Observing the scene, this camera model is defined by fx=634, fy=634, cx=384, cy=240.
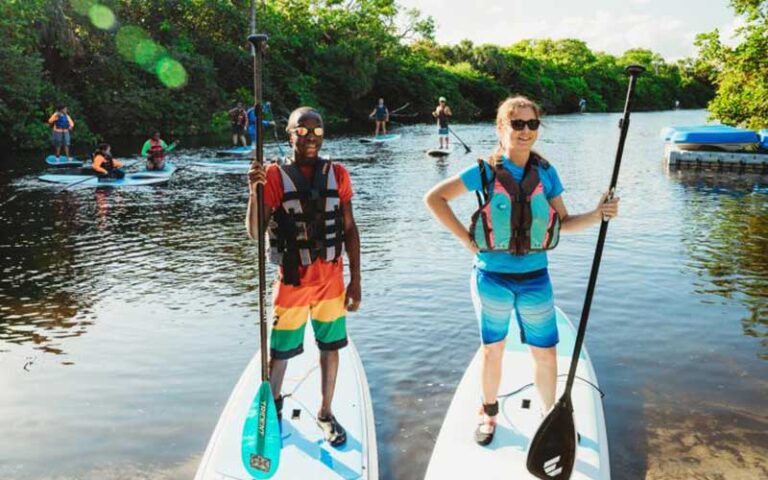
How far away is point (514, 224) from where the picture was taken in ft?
11.3

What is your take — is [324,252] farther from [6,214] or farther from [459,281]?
[6,214]

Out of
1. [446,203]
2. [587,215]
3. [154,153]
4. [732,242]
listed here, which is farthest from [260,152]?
[154,153]

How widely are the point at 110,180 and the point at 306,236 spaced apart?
43.9ft

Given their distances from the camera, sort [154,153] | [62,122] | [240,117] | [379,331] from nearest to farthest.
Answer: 1. [379,331]
2. [154,153]
3. [62,122]
4. [240,117]

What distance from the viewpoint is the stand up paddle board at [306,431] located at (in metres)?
3.53

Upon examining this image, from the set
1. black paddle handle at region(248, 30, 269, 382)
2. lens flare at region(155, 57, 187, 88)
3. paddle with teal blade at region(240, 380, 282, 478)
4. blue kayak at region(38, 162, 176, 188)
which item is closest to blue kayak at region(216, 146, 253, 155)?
blue kayak at region(38, 162, 176, 188)

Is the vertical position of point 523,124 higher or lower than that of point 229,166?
higher

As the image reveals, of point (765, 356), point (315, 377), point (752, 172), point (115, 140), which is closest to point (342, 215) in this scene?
point (315, 377)

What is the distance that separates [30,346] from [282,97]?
35902mm

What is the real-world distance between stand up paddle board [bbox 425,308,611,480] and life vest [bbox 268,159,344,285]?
1356mm

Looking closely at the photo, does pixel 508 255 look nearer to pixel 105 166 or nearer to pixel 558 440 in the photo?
pixel 558 440

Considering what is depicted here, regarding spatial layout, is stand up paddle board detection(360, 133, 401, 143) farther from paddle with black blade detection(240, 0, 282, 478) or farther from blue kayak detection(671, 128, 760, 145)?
paddle with black blade detection(240, 0, 282, 478)

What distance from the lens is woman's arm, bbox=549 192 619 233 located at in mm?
3424

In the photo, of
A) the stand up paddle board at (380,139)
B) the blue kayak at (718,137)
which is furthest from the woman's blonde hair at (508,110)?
the stand up paddle board at (380,139)
